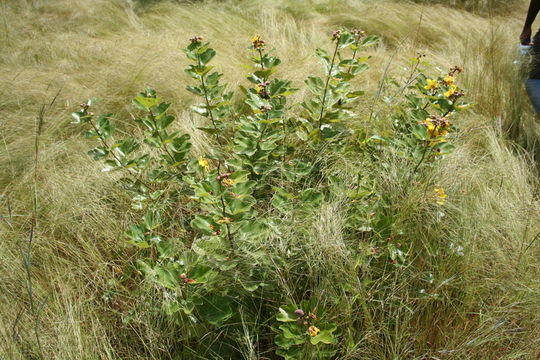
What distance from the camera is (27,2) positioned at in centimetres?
498

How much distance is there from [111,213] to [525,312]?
55.3 inches

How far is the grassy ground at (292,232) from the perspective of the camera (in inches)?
40.7

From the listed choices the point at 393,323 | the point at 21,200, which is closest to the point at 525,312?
the point at 393,323

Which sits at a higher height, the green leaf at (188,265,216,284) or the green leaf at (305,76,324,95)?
the green leaf at (305,76,324,95)

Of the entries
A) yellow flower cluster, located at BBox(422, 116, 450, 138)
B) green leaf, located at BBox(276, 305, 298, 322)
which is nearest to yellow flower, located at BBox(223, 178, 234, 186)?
green leaf, located at BBox(276, 305, 298, 322)

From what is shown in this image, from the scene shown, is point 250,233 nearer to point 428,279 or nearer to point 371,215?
point 371,215

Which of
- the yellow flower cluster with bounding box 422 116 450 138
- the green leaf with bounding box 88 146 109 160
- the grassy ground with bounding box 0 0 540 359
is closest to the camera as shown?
the grassy ground with bounding box 0 0 540 359

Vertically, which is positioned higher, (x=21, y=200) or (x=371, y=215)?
(x=371, y=215)

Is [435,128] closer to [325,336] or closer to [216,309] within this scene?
[325,336]

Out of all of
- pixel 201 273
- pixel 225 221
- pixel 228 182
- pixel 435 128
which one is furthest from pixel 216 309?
pixel 435 128

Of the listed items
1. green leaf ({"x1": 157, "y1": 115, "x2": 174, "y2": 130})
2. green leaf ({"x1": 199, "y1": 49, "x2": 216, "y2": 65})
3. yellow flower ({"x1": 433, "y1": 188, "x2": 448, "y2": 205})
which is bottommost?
yellow flower ({"x1": 433, "y1": 188, "x2": 448, "y2": 205})

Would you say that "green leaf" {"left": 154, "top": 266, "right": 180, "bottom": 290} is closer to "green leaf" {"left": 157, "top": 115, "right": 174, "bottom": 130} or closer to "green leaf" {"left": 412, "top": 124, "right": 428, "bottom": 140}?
"green leaf" {"left": 157, "top": 115, "right": 174, "bottom": 130}

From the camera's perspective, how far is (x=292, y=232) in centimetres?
113

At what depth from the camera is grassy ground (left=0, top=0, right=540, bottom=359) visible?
103 cm
